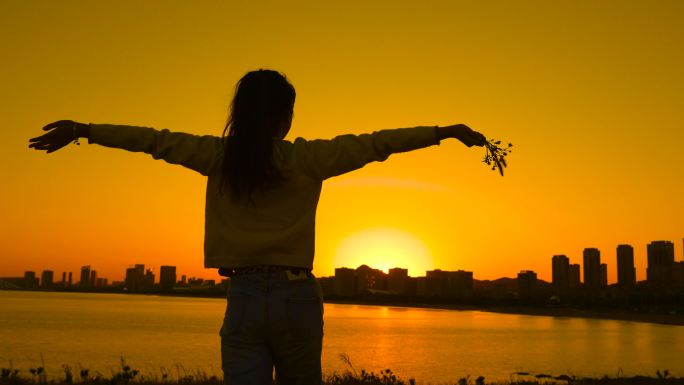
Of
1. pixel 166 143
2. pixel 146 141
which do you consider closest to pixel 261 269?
pixel 166 143

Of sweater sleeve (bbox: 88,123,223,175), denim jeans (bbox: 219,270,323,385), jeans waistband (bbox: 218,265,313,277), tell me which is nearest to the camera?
denim jeans (bbox: 219,270,323,385)

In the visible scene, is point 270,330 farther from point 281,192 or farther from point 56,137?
point 56,137

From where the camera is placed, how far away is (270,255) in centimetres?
366

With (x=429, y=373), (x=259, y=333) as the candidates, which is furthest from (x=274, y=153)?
(x=429, y=373)

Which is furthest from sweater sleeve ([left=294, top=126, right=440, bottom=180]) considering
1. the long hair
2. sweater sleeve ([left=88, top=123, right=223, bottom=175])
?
sweater sleeve ([left=88, top=123, right=223, bottom=175])

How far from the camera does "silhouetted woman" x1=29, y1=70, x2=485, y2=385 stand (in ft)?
11.7

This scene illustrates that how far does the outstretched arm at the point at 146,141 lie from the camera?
3.87 metres

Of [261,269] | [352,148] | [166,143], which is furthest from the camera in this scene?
[166,143]

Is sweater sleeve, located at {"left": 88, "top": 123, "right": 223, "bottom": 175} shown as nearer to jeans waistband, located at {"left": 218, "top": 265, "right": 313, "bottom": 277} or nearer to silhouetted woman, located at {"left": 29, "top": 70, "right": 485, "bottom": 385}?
silhouetted woman, located at {"left": 29, "top": 70, "right": 485, "bottom": 385}

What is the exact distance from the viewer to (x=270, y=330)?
3555 mm

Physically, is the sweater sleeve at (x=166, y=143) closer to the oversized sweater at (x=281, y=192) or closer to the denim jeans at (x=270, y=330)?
the oversized sweater at (x=281, y=192)

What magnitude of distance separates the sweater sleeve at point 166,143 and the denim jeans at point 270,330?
26.1 inches

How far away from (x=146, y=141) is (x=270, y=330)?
47.9 inches

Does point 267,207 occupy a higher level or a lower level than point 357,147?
lower
